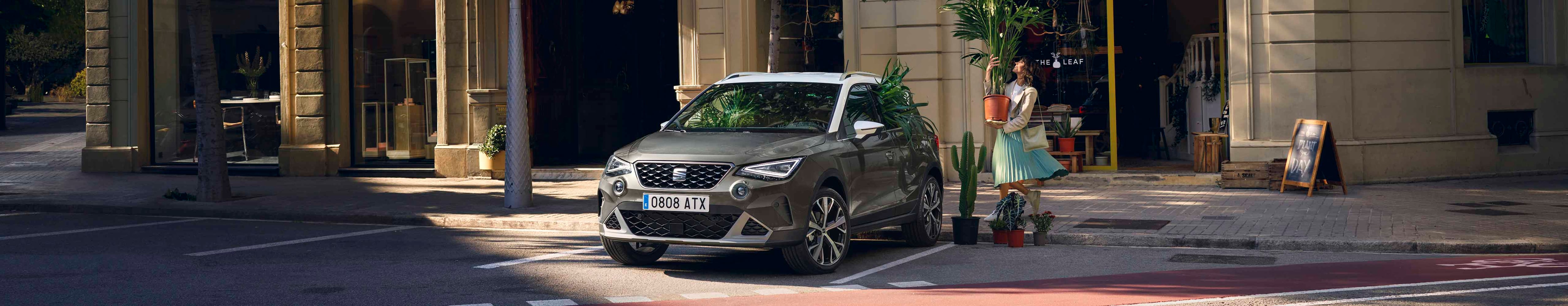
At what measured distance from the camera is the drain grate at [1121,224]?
10547 millimetres

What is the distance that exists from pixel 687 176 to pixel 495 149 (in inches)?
403

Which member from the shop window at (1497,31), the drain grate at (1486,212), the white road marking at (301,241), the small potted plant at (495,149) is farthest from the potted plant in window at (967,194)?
the small potted plant at (495,149)

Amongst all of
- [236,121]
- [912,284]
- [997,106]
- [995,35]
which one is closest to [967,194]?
[997,106]

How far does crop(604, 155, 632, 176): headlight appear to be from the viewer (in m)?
7.98

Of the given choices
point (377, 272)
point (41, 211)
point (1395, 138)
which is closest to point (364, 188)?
point (41, 211)

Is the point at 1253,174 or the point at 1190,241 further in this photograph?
the point at 1253,174

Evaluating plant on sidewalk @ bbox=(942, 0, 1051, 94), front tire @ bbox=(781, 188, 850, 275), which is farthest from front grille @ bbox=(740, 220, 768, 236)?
plant on sidewalk @ bbox=(942, 0, 1051, 94)

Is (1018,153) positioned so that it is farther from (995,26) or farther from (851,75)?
(851,75)

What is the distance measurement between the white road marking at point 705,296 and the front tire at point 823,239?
2.26 ft

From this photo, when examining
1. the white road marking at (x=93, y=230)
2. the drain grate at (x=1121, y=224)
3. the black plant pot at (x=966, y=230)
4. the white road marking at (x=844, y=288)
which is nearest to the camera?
the white road marking at (x=844, y=288)

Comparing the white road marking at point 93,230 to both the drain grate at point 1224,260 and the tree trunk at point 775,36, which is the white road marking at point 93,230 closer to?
the tree trunk at point 775,36

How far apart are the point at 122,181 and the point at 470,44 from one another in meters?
5.27

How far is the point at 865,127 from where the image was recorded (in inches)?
331

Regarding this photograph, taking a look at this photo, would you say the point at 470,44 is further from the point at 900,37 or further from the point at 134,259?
the point at 134,259
